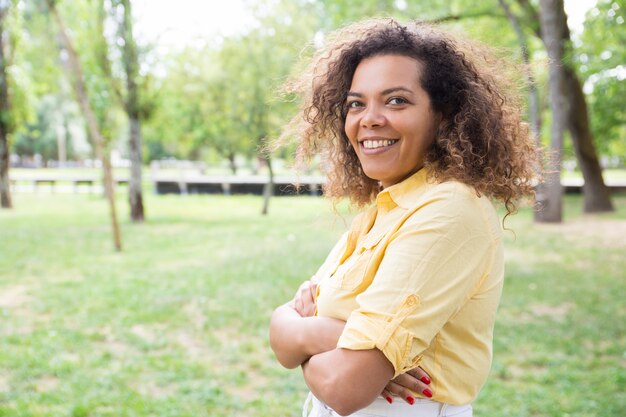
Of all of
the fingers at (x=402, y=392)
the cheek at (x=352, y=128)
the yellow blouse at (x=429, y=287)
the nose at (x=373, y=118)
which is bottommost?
the fingers at (x=402, y=392)

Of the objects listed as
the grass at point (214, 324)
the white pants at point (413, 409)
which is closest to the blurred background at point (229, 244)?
the grass at point (214, 324)

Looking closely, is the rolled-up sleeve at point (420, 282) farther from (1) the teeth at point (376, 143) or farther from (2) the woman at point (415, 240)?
(1) the teeth at point (376, 143)

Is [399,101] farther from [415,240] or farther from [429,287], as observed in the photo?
[429,287]

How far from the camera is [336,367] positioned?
1422 millimetres

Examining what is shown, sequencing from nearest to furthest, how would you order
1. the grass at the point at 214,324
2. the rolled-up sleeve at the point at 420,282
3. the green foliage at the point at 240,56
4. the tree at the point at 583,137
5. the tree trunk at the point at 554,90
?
the rolled-up sleeve at the point at 420,282 → the grass at the point at 214,324 → the tree trunk at the point at 554,90 → the green foliage at the point at 240,56 → the tree at the point at 583,137

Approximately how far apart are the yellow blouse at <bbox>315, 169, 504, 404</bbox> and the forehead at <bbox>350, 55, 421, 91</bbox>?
25 cm

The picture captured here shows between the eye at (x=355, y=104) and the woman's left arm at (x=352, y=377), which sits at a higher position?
the eye at (x=355, y=104)

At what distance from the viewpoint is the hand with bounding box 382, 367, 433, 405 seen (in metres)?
1.45

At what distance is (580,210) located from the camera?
17.2 m

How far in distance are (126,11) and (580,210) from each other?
13.1 metres

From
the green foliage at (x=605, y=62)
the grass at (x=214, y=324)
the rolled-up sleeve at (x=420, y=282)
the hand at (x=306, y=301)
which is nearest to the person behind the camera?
the rolled-up sleeve at (x=420, y=282)

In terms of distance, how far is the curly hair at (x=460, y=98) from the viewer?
1.59 m

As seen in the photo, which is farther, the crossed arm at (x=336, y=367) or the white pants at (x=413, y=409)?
the white pants at (x=413, y=409)

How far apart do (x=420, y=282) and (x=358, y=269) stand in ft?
0.67
